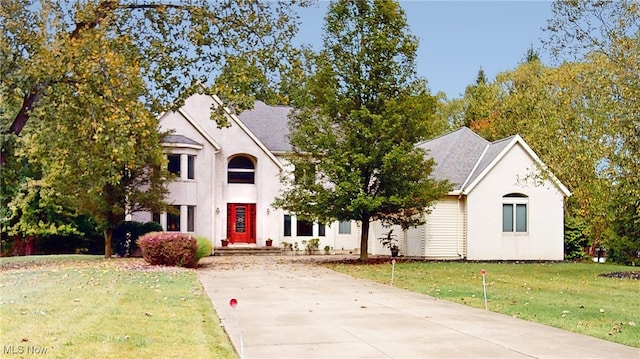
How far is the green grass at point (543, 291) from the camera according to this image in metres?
10.8

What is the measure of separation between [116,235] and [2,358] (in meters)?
23.7

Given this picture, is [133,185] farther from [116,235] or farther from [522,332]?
[522,332]

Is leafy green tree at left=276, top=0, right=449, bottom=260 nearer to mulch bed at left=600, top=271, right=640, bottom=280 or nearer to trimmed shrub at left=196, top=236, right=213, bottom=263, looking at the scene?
trimmed shrub at left=196, top=236, right=213, bottom=263

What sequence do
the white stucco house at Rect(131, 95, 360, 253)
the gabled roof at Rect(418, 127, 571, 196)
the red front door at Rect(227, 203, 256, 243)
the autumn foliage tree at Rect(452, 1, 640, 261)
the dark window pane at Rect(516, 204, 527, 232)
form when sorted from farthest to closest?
the red front door at Rect(227, 203, 256, 243) < the white stucco house at Rect(131, 95, 360, 253) < the dark window pane at Rect(516, 204, 527, 232) < the gabled roof at Rect(418, 127, 571, 196) < the autumn foliage tree at Rect(452, 1, 640, 261)

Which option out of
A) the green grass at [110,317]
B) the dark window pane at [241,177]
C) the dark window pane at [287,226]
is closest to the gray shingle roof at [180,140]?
the dark window pane at [241,177]

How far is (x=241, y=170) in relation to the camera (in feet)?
115

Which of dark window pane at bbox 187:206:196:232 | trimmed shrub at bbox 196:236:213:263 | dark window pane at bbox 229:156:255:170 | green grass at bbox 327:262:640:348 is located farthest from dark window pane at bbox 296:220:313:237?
trimmed shrub at bbox 196:236:213:263

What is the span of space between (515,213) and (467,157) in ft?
11.2

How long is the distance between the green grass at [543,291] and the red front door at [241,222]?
11.0 m

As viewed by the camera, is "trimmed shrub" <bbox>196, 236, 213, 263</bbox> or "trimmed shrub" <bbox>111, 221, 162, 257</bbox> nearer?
"trimmed shrub" <bbox>196, 236, 213, 263</bbox>

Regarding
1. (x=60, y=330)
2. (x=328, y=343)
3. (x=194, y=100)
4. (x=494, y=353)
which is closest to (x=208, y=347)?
(x=328, y=343)

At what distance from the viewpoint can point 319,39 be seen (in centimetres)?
2598

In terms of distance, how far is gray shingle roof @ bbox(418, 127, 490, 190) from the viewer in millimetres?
30266

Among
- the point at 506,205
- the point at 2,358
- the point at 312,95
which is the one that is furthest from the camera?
the point at 506,205
